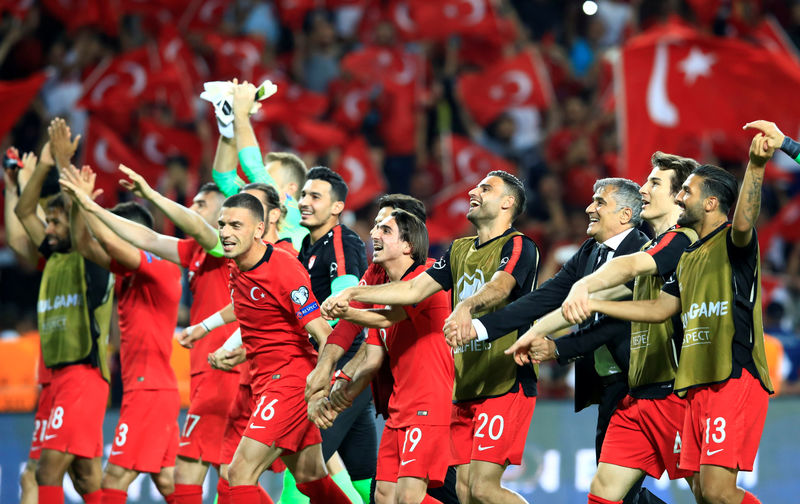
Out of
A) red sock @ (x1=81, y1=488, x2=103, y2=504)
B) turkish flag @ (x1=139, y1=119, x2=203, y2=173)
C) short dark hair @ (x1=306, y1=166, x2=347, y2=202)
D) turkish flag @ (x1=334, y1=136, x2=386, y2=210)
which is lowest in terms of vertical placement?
red sock @ (x1=81, y1=488, x2=103, y2=504)

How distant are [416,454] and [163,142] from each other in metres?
9.25

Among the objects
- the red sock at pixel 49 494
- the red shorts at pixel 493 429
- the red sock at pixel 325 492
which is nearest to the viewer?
the red shorts at pixel 493 429

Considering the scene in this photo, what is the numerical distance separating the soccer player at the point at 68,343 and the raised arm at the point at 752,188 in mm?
4607

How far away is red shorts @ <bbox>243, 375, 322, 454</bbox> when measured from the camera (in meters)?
6.49

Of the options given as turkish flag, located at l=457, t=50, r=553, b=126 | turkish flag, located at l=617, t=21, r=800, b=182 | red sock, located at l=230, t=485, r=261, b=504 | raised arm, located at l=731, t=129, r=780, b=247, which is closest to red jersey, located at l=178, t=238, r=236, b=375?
red sock, located at l=230, t=485, r=261, b=504

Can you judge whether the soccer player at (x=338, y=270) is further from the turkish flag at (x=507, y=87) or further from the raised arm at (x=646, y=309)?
the turkish flag at (x=507, y=87)

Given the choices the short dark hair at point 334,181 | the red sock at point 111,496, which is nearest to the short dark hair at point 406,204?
the short dark hair at point 334,181

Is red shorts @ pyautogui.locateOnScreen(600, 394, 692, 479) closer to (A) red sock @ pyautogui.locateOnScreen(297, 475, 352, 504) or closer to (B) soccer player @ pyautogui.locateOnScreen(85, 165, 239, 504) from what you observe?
(A) red sock @ pyautogui.locateOnScreen(297, 475, 352, 504)

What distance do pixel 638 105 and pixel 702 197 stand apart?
7860mm

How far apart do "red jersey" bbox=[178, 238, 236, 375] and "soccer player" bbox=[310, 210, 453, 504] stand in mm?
1647

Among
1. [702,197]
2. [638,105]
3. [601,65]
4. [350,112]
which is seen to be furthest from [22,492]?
[601,65]

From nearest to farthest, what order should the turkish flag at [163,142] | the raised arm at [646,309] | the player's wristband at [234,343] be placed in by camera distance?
the raised arm at [646,309], the player's wristband at [234,343], the turkish flag at [163,142]

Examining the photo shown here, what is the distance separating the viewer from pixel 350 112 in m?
14.8

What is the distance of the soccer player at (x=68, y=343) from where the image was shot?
7750mm
